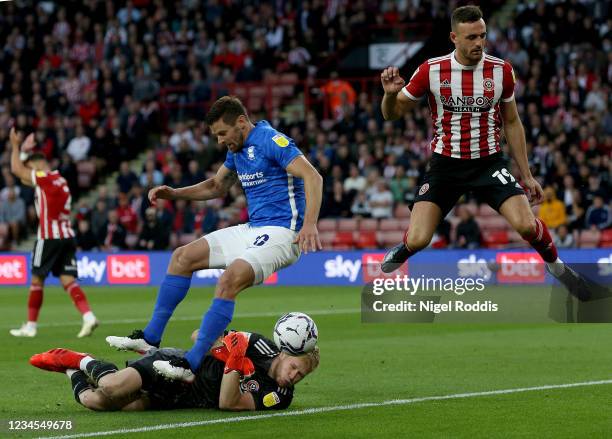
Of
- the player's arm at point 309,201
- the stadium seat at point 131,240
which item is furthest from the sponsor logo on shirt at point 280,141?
the stadium seat at point 131,240

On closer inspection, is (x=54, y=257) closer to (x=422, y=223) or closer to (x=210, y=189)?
(x=210, y=189)

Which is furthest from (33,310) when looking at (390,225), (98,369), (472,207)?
(472,207)

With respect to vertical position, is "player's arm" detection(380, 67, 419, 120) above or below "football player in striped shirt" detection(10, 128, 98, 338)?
above

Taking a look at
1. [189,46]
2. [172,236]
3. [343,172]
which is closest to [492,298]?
[343,172]

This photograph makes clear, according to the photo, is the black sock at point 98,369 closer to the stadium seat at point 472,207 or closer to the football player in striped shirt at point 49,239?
the football player in striped shirt at point 49,239

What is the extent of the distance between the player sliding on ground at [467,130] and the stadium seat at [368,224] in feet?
47.1

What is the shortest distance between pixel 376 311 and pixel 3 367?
697 cm

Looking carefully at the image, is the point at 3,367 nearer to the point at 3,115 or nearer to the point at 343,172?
the point at 343,172

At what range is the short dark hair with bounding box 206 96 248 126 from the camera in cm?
954

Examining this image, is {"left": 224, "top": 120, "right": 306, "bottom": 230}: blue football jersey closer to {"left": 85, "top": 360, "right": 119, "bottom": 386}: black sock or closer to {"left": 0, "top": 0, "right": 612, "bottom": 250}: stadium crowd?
{"left": 85, "top": 360, "right": 119, "bottom": 386}: black sock

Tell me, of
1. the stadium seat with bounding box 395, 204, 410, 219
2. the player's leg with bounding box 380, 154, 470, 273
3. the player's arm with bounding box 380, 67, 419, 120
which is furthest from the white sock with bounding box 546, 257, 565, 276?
the stadium seat with bounding box 395, 204, 410, 219

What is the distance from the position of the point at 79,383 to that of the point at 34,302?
6549 mm

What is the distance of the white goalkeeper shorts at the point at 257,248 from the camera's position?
368 inches

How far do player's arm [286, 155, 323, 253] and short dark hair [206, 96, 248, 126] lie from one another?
22.5 inches
